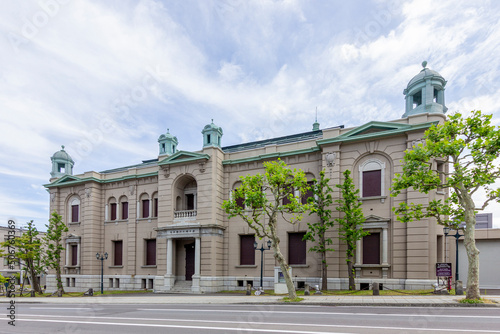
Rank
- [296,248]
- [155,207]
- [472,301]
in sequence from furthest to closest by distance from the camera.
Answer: [155,207] → [296,248] → [472,301]

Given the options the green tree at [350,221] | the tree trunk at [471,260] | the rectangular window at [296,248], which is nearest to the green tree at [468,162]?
the tree trunk at [471,260]

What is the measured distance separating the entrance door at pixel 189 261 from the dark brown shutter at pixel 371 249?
1536 centimetres

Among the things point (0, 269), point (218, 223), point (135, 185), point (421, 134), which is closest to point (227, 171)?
point (218, 223)

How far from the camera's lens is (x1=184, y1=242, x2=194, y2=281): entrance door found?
31156 mm

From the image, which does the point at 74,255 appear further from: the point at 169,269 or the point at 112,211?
the point at 169,269

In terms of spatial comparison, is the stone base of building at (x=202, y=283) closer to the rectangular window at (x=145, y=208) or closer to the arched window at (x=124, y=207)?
the rectangular window at (x=145, y=208)

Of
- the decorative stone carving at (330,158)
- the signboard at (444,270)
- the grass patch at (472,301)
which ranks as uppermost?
the decorative stone carving at (330,158)

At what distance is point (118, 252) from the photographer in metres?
35.6

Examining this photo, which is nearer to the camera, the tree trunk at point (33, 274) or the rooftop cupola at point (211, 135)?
the rooftop cupola at point (211, 135)

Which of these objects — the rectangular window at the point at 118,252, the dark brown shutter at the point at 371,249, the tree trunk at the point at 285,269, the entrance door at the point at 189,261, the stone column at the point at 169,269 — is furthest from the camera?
the rectangular window at the point at 118,252

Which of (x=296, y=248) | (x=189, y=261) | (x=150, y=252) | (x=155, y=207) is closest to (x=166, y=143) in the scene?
(x=155, y=207)

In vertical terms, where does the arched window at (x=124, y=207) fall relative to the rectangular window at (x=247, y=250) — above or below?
above

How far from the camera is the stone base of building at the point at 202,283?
22828 millimetres

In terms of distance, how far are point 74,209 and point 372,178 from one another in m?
31.8
